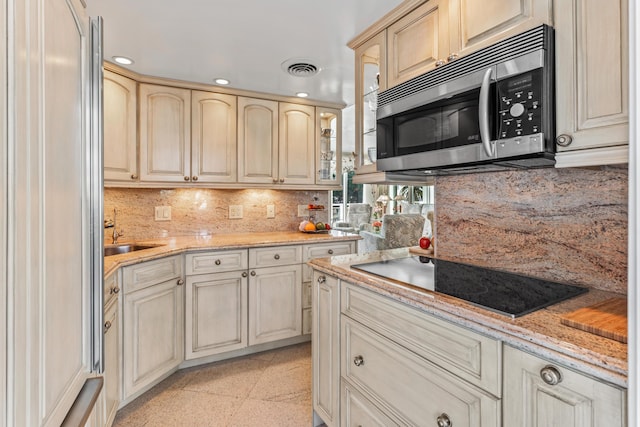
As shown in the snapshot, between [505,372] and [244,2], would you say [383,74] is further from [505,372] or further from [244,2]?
[505,372]

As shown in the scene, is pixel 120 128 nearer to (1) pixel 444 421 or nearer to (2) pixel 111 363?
(2) pixel 111 363

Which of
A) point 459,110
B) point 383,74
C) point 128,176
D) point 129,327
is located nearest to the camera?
point 459,110

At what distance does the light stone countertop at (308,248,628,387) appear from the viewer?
0.71 metres

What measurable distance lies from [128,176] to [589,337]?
2.73m

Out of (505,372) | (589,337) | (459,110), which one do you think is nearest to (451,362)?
(505,372)

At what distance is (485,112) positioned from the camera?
1.17 meters

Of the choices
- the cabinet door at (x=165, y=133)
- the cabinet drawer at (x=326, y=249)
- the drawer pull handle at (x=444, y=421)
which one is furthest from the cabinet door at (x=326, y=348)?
the cabinet door at (x=165, y=133)

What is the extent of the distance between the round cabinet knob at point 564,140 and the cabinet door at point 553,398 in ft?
2.14

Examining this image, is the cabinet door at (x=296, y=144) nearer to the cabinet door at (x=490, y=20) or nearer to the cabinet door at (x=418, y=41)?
the cabinet door at (x=418, y=41)

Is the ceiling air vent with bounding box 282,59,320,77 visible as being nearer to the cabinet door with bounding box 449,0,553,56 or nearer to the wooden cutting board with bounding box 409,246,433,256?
the cabinet door with bounding box 449,0,553,56

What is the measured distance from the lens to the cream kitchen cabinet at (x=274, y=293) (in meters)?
2.63

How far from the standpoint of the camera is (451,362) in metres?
1.04

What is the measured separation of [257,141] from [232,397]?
6.61 ft

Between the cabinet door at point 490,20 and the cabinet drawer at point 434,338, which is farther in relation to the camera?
the cabinet door at point 490,20
